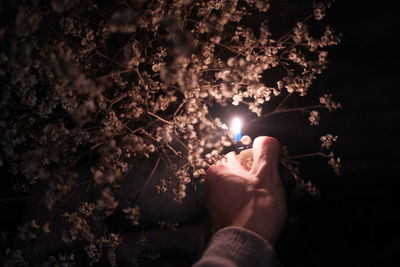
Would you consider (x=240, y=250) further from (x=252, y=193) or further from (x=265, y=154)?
(x=265, y=154)

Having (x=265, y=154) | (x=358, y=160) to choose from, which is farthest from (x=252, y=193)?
(x=358, y=160)

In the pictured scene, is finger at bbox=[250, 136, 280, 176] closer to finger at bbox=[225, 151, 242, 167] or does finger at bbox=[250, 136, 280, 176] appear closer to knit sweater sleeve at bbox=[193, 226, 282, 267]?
finger at bbox=[225, 151, 242, 167]

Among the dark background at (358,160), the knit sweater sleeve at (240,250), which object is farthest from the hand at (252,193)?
the dark background at (358,160)

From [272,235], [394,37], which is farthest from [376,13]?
[272,235]

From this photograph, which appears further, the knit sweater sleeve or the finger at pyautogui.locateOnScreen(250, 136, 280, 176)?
the finger at pyautogui.locateOnScreen(250, 136, 280, 176)

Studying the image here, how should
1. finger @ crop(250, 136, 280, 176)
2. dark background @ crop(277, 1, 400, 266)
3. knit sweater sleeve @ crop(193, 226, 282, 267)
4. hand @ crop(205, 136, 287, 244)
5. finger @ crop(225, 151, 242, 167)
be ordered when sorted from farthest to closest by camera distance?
1. dark background @ crop(277, 1, 400, 266)
2. finger @ crop(225, 151, 242, 167)
3. finger @ crop(250, 136, 280, 176)
4. hand @ crop(205, 136, 287, 244)
5. knit sweater sleeve @ crop(193, 226, 282, 267)

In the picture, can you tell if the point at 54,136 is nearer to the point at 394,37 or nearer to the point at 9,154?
the point at 9,154

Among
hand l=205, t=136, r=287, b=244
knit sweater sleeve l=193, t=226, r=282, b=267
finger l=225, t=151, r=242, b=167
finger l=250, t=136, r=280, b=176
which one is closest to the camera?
knit sweater sleeve l=193, t=226, r=282, b=267

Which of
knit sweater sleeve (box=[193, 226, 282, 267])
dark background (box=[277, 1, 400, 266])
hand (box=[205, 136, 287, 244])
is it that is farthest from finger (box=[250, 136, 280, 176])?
dark background (box=[277, 1, 400, 266])
